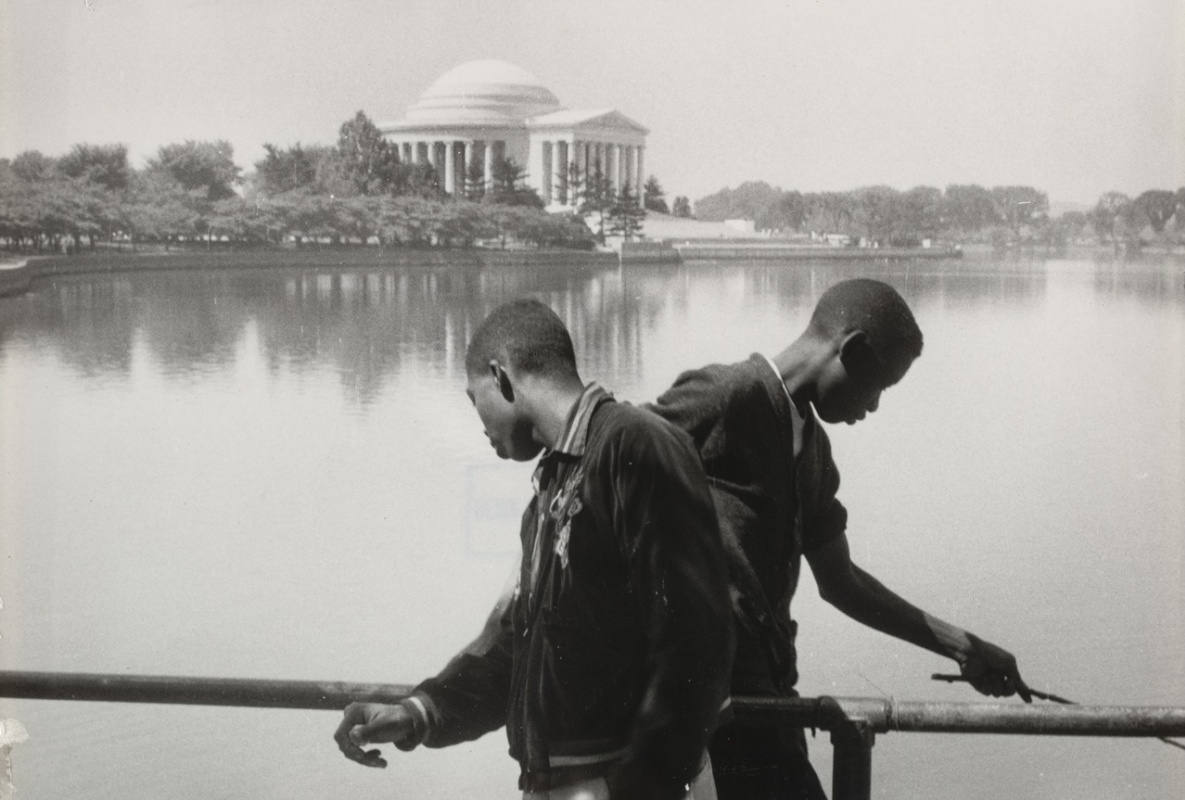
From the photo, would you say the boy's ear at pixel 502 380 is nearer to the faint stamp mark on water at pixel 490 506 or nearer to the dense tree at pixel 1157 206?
the faint stamp mark on water at pixel 490 506

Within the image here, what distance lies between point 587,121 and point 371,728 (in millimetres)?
32129

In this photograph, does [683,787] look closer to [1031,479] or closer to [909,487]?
[909,487]

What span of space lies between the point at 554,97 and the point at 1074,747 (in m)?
28.0

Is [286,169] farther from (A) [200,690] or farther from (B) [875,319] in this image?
(B) [875,319]

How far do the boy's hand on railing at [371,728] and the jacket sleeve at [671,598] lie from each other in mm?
463

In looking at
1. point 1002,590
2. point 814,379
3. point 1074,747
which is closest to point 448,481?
point 1002,590

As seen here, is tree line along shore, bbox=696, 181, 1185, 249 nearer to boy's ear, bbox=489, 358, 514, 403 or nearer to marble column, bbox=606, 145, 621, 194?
marble column, bbox=606, 145, 621, 194

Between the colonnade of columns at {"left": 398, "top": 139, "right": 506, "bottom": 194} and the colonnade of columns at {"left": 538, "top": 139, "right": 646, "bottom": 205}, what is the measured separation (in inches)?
60.1

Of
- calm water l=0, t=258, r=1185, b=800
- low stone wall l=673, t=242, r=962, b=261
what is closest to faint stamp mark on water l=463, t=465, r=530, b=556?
calm water l=0, t=258, r=1185, b=800

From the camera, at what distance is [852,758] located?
7.32 feet

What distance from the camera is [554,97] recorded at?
3934 centimetres

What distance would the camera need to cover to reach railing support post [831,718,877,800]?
2.21 metres

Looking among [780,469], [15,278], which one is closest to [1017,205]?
[15,278]

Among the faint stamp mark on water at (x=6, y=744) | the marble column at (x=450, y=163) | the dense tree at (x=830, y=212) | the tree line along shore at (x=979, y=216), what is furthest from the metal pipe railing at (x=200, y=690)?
the marble column at (x=450, y=163)
